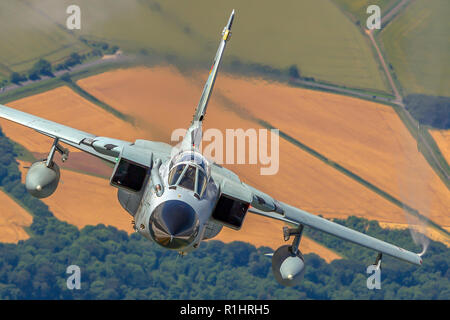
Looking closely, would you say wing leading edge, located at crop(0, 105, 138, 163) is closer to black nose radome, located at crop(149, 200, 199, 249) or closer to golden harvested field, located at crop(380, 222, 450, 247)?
black nose radome, located at crop(149, 200, 199, 249)

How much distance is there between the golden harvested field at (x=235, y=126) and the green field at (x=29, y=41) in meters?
3.13

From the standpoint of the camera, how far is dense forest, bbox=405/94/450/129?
5431 centimetres

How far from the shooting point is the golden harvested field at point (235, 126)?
49.3m

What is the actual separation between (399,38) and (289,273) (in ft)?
91.2

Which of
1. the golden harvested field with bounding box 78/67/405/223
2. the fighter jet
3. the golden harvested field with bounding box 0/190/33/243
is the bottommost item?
the fighter jet

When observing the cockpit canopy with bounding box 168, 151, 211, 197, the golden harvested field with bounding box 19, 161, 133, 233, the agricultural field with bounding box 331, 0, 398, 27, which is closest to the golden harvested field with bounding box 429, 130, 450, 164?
the agricultural field with bounding box 331, 0, 398, 27

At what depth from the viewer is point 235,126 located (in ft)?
168

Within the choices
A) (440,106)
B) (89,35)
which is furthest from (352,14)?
(89,35)

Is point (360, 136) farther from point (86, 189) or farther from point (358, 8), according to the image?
point (86, 189)

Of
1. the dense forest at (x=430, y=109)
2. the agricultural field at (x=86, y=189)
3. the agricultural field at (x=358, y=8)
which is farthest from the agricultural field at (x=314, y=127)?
the agricultural field at (x=358, y=8)

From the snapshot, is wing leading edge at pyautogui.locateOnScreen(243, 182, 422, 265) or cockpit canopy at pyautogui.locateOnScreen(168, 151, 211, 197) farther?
wing leading edge at pyautogui.locateOnScreen(243, 182, 422, 265)

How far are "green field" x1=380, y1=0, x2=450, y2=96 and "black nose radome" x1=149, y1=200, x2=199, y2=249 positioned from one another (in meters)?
30.4

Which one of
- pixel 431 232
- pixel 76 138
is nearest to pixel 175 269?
pixel 431 232

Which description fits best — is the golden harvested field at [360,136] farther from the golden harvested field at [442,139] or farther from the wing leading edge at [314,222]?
the wing leading edge at [314,222]
